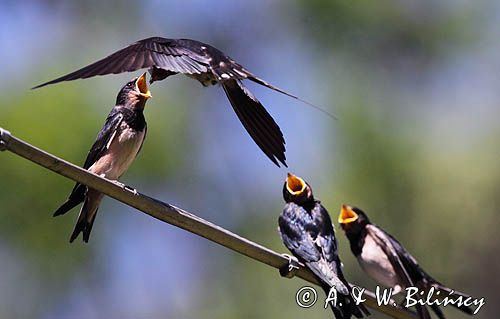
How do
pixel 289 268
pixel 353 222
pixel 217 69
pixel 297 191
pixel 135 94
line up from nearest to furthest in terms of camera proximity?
1. pixel 289 268
2. pixel 217 69
3. pixel 135 94
4. pixel 297 191
5. pixel 353 222

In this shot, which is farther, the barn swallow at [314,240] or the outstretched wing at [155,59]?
the barn swallow at [314,240]

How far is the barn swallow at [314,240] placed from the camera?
338cm

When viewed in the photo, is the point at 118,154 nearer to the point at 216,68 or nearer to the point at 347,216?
the point at 216,68

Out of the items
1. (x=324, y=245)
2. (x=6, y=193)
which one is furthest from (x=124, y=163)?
(x=6, y=193)

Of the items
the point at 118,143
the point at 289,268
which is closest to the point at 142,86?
the point at 118,143

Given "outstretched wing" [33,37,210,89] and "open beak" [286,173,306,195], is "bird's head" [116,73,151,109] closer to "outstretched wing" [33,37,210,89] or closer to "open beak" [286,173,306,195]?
"outstretched wing" [33,37,210,89]

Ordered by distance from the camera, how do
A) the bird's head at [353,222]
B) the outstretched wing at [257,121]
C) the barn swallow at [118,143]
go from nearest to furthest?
the outstretched wing at [257,121] → the barn swallow at [118,143] → the bird's head at [353,222]

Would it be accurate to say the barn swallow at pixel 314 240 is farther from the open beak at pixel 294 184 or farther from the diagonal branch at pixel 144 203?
the diagonal branch at pixel 144 203

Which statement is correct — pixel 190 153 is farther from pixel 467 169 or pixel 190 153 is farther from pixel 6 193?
pixel 467 169

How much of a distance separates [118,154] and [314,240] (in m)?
0.73

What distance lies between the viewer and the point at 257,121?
135 inches

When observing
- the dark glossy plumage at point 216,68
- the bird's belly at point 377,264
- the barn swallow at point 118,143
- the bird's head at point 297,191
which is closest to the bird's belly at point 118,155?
the barn swallow at point 118,143

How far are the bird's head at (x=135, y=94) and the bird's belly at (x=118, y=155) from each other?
0.38ft

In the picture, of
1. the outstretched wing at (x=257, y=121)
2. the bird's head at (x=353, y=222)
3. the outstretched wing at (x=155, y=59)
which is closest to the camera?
the outstretched wing at (x=155, y=59)
